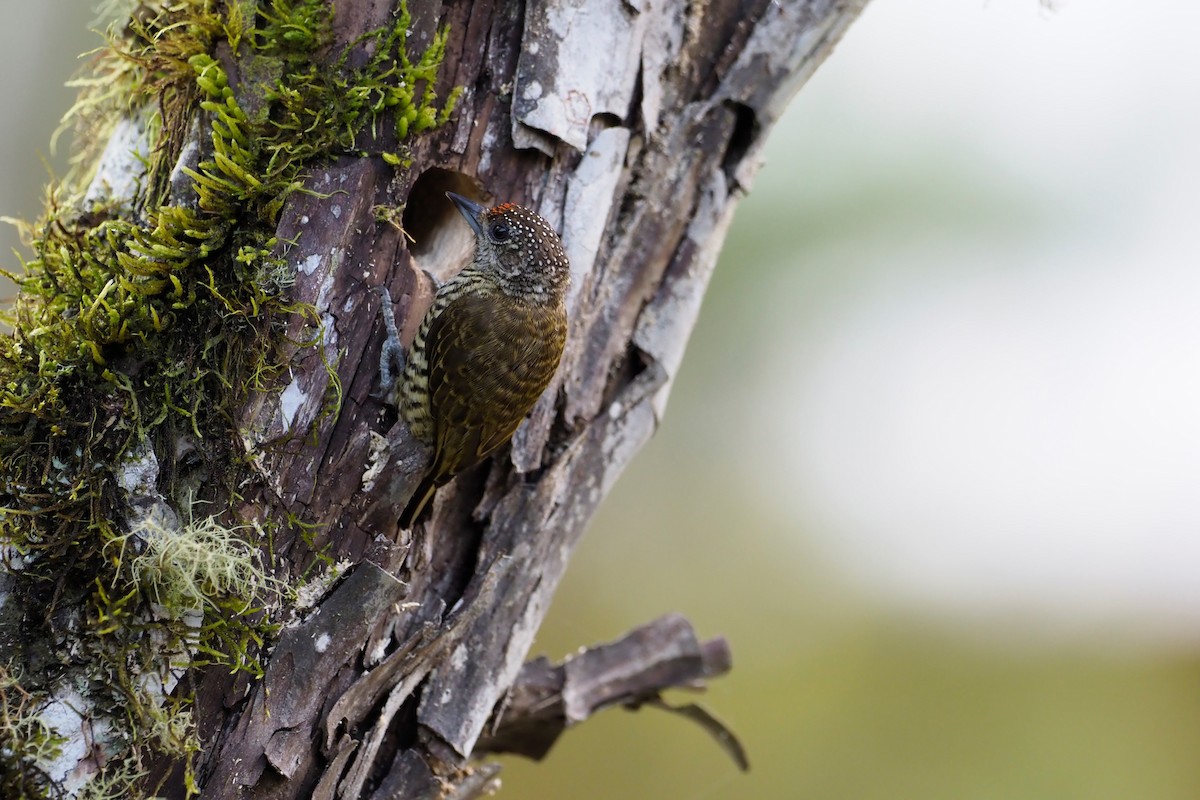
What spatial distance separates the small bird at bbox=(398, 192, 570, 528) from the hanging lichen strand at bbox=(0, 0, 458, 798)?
0.43 metres

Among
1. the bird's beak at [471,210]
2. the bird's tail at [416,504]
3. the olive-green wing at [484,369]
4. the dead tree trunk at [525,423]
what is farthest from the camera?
the bird's beak at [471,210]

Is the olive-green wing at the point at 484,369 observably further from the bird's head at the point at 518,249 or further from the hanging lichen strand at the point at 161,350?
the hanging lichen strand at the point at 161,350

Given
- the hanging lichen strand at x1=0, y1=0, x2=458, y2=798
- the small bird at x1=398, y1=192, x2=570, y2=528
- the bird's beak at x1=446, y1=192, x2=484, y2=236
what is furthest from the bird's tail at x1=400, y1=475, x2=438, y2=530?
the bird's beak at x1=446, y1=192, x2=484, y2=236

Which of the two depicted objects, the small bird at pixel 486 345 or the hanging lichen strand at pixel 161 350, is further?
the small bird at pixel 486 345

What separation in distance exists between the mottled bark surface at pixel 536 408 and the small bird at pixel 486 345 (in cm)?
7

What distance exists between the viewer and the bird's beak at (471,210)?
2.74 metres

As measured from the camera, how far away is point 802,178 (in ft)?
32.3

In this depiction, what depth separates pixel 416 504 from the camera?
2391 millimetres

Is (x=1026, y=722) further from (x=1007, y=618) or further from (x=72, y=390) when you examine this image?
(x=72, y=390)

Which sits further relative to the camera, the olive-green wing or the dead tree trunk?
the olive-green wing

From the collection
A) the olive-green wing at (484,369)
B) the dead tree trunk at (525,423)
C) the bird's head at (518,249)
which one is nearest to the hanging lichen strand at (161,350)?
the dead tree trunk at (525,423)

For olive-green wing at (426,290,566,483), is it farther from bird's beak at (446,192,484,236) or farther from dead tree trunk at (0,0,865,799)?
bird's beak at (446,192,484,236)

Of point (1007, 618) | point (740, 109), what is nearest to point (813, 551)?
point (1007, 618)

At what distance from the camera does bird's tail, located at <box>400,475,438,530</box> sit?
2.38 m
